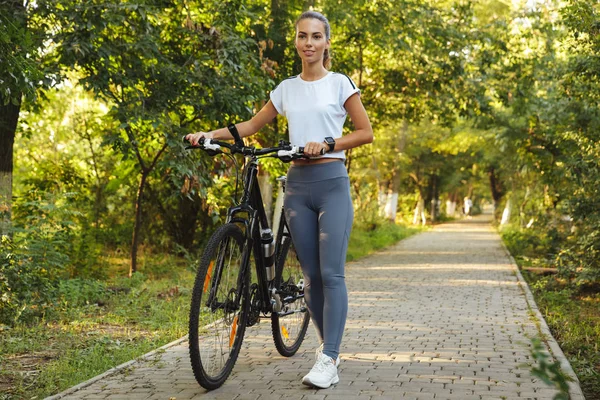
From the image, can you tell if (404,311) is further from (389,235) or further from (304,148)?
(389,235)

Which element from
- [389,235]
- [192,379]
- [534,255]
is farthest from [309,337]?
[389,235]

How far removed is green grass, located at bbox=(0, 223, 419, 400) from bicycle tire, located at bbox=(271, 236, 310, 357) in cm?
118

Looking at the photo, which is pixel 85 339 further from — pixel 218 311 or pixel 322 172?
pixel 322 172

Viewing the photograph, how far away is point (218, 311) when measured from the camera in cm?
479

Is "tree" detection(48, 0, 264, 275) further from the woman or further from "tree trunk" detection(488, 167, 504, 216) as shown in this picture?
"tree trunk" detection(488, 167, 504, 216)

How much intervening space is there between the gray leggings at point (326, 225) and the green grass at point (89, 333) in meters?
1.71

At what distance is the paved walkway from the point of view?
4.88 m

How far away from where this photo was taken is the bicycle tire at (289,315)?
18.4 ft

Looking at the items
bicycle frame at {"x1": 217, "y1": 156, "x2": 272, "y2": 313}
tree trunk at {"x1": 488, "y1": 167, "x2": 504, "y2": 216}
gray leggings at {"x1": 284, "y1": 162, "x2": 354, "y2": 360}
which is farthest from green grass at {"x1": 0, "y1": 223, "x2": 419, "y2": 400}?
tree trunk at {"x1": 488, "y1": 167, "x2": 504, "y2": 216}

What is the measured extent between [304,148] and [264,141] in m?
11.0

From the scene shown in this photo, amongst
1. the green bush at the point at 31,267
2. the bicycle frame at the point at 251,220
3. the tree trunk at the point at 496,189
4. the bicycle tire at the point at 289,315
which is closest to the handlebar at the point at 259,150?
the bicycle frame at the point at 251,220

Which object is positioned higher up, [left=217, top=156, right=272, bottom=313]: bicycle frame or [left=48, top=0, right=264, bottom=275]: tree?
[left=48, top=0, right=264, bottom=275]: tree

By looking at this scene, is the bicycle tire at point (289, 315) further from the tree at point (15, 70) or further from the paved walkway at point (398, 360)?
the tree at point (15, 70)

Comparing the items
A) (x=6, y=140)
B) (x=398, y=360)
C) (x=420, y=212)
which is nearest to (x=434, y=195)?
(x=420, y=212)
